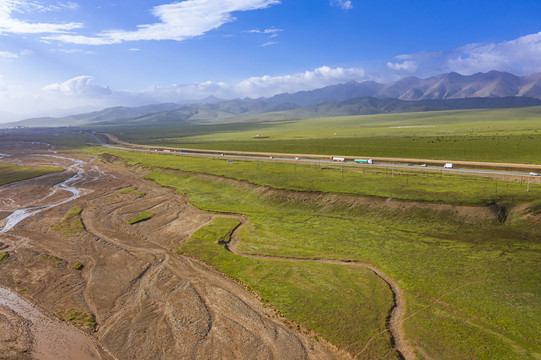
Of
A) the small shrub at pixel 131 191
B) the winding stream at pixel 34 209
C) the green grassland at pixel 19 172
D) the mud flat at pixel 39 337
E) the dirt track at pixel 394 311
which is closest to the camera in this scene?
the dirt track at pixel 394 311

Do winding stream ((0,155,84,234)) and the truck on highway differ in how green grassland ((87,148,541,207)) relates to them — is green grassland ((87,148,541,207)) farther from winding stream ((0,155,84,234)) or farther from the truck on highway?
winding stream ((0,155,84,234))

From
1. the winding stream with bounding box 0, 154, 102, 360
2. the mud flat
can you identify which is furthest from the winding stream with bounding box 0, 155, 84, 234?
the mud flat

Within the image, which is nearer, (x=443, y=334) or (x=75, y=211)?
(x=443, y=334)

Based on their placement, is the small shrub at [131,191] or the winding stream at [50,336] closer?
the winding stream at [50,336]

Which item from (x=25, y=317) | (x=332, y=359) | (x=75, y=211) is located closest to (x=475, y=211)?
(x=332, y=359)

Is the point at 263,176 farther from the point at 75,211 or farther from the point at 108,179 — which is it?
the point at 108,179

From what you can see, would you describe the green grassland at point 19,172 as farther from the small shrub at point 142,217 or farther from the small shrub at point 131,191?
the small shrub at point 142,217

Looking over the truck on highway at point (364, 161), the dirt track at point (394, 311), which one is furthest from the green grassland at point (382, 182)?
the dirt track at point (394, 311)
